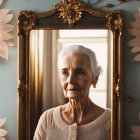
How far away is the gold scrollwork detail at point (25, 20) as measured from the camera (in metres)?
1.89

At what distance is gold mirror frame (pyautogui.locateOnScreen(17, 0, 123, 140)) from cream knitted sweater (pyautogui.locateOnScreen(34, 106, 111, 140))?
5 cm

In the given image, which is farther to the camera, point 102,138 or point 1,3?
point 1,3

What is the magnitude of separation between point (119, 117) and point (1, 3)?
112 cm

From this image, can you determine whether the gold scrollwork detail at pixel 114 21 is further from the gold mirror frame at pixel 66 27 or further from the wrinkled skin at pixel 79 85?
the wrinkled skin at pixel 79 85

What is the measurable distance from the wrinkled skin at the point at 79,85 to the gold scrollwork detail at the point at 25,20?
0.34 meters

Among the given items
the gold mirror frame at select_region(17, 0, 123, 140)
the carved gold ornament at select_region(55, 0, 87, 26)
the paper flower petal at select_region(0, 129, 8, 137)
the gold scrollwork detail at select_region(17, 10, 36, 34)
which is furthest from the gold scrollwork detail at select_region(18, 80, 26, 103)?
the carved gold ornament at select_region(55, 0, 87, 26)

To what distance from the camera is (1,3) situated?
77.2 inches

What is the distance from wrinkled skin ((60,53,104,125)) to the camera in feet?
5.99

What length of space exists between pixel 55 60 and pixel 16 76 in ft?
1.02

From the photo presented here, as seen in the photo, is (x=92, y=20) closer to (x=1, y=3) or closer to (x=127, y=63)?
(x=127, y=63)

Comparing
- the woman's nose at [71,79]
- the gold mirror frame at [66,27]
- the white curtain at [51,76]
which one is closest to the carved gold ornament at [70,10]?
the gold mirror frame at [66,27]

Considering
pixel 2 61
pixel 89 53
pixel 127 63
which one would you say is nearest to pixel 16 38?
pixel 2 61

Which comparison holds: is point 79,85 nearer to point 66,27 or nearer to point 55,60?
point 55,60

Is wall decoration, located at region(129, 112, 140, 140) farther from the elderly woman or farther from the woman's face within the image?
the woman's face
